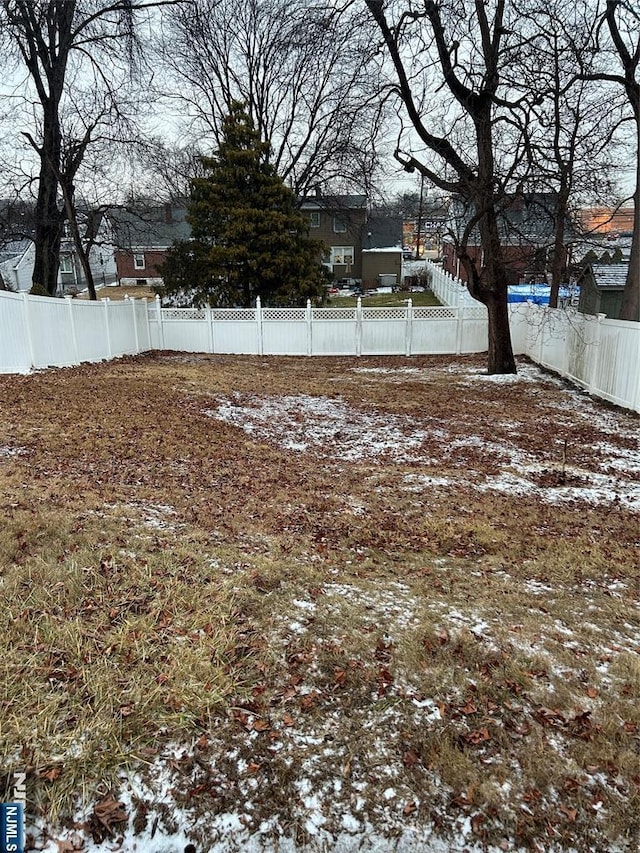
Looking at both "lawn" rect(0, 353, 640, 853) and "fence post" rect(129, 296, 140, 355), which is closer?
"lawn" rect(0, 353, 640, 853)

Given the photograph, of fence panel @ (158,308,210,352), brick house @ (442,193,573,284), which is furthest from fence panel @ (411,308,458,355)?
fence panel @ (158,308,210,352)

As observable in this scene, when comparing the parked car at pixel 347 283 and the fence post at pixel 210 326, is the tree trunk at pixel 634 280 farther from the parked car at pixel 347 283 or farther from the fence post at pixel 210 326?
the parked car at pixel 347 283

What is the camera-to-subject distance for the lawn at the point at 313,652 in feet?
5.08

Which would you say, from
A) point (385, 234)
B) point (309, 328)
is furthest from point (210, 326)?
point (385, 234)

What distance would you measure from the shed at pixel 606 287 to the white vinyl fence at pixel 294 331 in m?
4.00

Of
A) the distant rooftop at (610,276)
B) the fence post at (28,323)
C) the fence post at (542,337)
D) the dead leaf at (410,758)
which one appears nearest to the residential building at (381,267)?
the distant rooftop at (610,276)

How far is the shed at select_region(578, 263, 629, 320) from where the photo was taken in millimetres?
16562

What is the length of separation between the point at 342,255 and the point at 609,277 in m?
20.4

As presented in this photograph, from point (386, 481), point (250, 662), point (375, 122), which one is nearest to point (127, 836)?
point (250, 662)

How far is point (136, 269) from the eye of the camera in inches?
1412

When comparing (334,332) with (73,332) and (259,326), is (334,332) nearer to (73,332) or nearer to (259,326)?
(259,326)

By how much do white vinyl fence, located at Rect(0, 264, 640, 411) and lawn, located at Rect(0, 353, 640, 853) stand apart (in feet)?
20.1

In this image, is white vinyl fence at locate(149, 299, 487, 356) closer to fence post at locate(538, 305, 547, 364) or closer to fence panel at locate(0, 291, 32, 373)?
fence post at locate(538, 305, 547, 364)

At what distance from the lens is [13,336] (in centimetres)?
883
